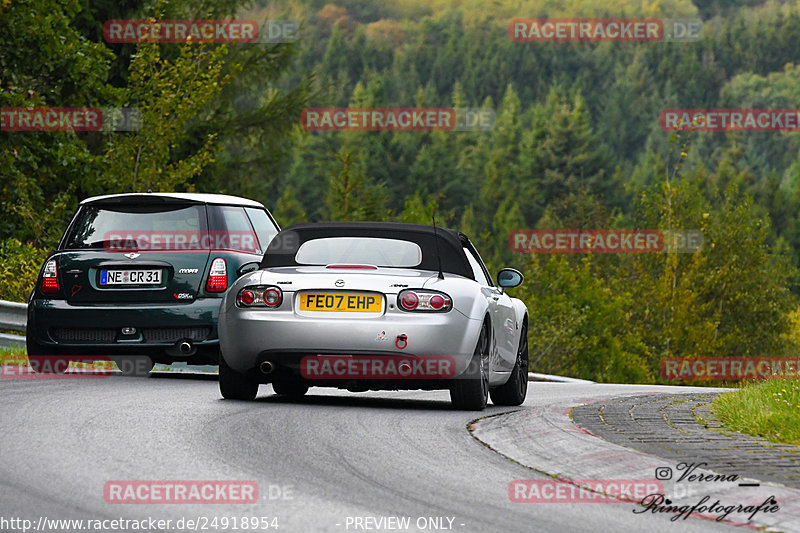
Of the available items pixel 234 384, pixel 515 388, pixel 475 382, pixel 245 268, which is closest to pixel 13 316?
pixel 245 268

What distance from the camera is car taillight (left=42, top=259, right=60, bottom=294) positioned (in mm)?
13250

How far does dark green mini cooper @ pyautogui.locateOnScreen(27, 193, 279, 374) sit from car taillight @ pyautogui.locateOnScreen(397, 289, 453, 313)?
3.28 meters

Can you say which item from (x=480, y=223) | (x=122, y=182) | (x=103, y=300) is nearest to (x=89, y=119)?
(x=122, y=182)

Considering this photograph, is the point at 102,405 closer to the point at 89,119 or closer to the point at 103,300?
the point at 103,300

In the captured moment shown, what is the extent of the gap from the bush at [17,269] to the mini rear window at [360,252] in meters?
12.6

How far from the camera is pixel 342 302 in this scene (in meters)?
10.4

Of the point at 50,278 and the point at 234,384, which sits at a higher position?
the point at 50,278

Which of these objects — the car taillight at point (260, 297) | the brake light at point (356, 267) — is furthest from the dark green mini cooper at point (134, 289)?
the brake light at point (356, 267)

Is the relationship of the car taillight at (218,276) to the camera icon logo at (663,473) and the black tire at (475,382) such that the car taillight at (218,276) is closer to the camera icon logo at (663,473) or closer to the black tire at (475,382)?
the black tire at (475,382)

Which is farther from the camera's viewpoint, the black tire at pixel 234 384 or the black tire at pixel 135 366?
the black tire at pixel 135 366

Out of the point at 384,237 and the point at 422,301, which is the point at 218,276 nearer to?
the point at 384,237

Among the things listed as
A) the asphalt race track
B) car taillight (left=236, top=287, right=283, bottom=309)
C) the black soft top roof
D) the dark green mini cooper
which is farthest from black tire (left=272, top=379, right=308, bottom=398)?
car taillight (left=236, top=287, right=283, bottom=309)

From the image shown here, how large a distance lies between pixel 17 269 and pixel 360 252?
14.5m

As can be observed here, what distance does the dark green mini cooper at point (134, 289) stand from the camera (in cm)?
1309
